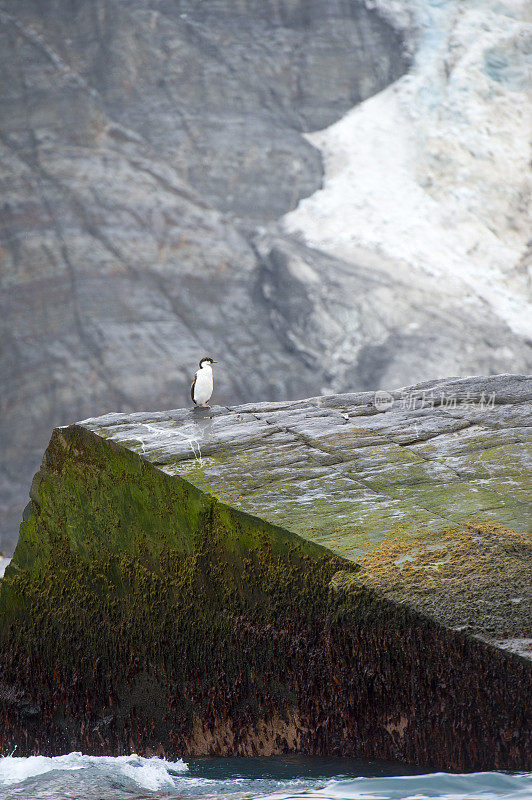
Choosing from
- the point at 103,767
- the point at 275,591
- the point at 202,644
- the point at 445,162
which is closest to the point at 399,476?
the point at 275,591

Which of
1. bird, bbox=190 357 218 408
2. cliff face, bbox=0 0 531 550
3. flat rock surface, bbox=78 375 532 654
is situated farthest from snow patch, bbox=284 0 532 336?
flat rock surface, bbox=78 375 532 654

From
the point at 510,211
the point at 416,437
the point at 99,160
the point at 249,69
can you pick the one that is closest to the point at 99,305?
the point at 99,160

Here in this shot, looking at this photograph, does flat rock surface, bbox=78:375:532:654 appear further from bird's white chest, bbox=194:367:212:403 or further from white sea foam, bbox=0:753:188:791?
white sea foam, bbox=0:753:188:791

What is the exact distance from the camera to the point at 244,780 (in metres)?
4.18

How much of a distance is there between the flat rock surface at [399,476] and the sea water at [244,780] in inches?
25.8

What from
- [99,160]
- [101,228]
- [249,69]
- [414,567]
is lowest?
[414,567]

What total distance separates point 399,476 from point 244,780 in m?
1.81

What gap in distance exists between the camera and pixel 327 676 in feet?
13.1

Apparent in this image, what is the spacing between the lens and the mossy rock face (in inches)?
143

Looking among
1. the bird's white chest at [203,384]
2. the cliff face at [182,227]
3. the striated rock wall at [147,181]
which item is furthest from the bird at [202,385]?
the cliff face at [182,227]

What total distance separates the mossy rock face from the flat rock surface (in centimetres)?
1

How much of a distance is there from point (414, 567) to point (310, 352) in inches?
961

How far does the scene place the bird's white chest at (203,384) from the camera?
7.55 m

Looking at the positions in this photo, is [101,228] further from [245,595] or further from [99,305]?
[245,595]
